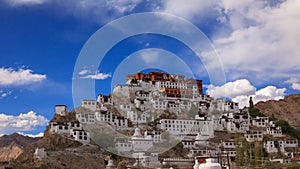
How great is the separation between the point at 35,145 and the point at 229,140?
20297 mm

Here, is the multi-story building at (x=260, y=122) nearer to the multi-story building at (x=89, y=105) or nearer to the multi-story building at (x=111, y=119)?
the multi-story building at (x=111, y=119)

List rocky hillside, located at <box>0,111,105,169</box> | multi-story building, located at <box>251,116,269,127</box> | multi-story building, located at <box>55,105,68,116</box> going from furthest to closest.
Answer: multi-story building, located at <box>251,116,269,127</box>
multi-story building, located at <box>55,105,68,116</box>
rocky hillside, located at <box>0,111,105,169</box>

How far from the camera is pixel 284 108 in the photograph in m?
70.1

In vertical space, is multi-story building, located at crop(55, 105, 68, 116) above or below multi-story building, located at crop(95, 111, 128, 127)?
above

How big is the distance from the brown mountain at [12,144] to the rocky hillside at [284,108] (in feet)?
143

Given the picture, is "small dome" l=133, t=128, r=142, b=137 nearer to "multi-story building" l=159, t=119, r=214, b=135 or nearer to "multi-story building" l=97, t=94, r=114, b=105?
"multi-story building" l=159, t=119, r=214, b=135

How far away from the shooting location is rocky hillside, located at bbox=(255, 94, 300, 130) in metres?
65.8

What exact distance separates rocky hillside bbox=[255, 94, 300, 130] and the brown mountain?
143ft

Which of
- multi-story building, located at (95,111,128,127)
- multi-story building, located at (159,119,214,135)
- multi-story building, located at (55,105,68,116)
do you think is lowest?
multi-story building, located at (159,119,214,135)

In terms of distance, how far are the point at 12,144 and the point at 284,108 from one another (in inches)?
2120

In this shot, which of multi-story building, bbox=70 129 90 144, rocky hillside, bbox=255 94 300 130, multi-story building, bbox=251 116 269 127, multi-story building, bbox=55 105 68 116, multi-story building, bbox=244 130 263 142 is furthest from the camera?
rocky hillside, bbox=255 94 300 130

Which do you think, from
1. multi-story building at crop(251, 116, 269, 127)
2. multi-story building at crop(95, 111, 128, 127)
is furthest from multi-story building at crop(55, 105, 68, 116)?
multi-story building at crop(251, 116, 269, 127)

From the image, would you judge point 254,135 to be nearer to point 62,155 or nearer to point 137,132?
point 137,132

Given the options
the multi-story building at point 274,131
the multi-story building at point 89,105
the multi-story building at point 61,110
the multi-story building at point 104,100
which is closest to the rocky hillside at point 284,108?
the multi-story building at point 274,131
